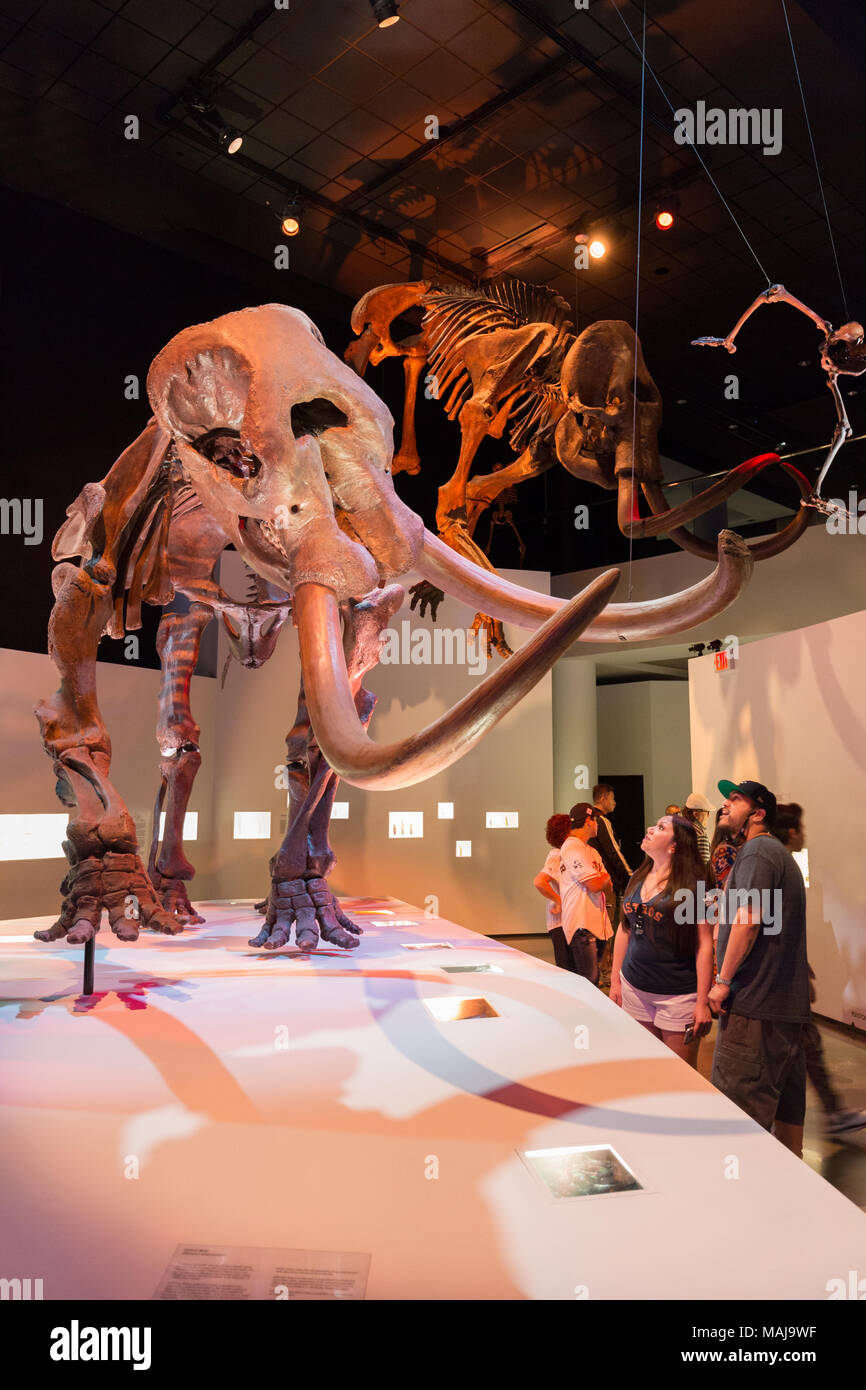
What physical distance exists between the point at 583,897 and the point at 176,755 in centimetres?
271

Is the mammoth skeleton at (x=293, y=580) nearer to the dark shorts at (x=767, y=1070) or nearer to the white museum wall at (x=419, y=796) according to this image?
the dark shorts at (x=767, y=1070)

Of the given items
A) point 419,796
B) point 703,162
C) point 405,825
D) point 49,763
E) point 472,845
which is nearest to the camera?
point 49,763

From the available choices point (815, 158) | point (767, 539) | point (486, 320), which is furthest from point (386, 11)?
point (767, 539)

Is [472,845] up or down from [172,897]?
down

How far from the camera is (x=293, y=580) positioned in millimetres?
2498

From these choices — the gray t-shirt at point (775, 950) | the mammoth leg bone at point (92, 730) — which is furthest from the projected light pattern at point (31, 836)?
the gray t-shirt at point (775, 950)

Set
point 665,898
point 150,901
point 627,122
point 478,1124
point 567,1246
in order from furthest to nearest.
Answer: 1. point 627,122
2. point 665,898
3. point 150,901
4. point 478,1124
5. point 567,1246

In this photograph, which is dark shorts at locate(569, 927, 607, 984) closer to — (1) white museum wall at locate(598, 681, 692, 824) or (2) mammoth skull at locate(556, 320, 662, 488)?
(2) mammoth skull at locate(556, 320, 662, 488)

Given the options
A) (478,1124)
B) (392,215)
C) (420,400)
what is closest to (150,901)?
(478,1124)

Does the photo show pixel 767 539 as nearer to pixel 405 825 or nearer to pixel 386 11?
pixel 386 11

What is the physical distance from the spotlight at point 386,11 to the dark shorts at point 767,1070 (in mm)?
7007
